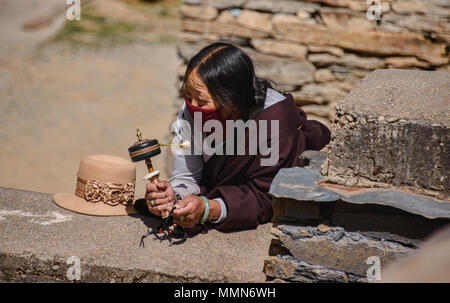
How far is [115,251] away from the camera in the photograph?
241cm

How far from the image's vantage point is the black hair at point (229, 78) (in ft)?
8.46

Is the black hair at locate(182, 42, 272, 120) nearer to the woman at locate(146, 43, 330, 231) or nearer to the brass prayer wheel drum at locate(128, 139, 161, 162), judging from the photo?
the woman at locate(146, 43, 330, 231)

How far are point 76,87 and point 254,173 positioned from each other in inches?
214

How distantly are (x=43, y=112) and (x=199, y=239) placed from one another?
4.69 meters

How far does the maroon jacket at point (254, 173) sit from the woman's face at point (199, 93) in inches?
11.5

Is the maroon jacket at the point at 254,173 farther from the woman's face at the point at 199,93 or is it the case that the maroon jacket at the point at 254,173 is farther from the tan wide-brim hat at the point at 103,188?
the tan wide-brim hat at the point at 103,188

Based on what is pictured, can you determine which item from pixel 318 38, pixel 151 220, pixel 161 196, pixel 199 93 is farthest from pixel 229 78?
pixel 318 38

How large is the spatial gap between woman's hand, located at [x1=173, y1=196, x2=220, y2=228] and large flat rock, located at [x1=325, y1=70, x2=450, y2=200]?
67 centimetres

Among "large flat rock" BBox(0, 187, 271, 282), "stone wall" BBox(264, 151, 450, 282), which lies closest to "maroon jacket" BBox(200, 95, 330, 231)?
"large flat rock" BBox(0, 187, 271, 282)

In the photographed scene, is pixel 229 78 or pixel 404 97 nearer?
pixel 404 97

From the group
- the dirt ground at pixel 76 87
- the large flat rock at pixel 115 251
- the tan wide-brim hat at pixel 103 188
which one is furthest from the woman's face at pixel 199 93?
the dirt ground at pixel 76 87

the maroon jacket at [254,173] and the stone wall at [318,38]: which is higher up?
the stone wall at [318,38]

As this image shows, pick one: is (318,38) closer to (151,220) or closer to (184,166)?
(184,166)
